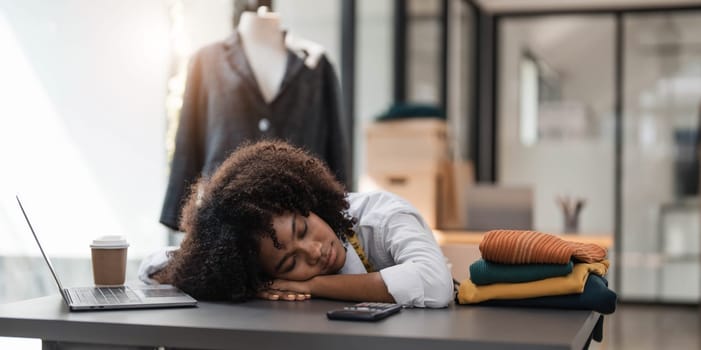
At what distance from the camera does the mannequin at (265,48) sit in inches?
124

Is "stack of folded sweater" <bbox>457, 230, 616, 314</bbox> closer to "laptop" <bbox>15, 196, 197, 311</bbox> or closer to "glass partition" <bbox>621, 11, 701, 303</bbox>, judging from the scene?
"laptop" <bbox>15, 196, 197, 311</bbox>

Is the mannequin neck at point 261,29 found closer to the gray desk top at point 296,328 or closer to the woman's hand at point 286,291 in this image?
the woman's hand at point 286,291

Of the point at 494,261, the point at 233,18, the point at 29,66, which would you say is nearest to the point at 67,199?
the point at 29,66

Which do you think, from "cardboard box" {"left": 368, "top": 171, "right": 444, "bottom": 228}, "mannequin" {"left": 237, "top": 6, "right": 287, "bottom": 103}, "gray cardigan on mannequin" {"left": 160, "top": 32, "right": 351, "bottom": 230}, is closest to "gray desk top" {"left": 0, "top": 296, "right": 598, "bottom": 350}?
"gray cardigan on mannequin" {"left": 160, "top": 32, "right": 351, "bottom": 230}

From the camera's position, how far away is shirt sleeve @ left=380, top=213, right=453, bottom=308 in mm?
1722

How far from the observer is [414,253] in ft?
6.08

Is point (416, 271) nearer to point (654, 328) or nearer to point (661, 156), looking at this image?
point (654, 328)

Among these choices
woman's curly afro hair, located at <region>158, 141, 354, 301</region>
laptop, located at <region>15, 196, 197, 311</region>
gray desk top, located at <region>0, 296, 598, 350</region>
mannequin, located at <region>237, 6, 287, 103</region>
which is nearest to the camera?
gray desk top, located at <region>0, 296, 598, 350</region>

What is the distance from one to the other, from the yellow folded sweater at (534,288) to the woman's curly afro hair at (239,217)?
37cm

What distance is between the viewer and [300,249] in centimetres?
184

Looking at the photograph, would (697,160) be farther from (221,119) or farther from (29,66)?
(29,66)

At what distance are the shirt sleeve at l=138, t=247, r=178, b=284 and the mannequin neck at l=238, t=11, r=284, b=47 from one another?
1.25 meters

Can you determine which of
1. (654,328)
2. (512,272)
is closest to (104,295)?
(512,272)

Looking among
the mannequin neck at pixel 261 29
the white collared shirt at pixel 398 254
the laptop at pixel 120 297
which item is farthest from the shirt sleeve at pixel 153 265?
the mannequin neck at pixel 261 29
